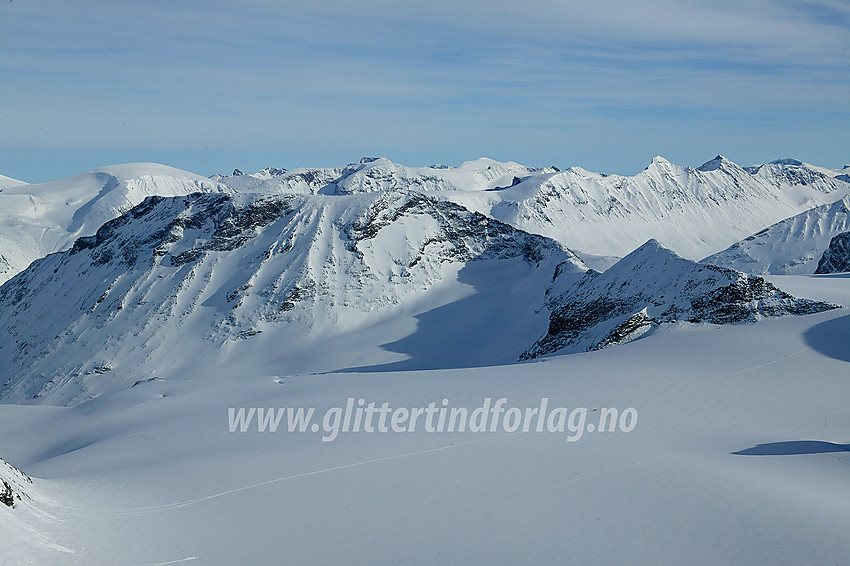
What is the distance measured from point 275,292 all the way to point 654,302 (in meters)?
47.9

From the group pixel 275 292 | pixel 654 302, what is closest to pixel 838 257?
pixel 654 302

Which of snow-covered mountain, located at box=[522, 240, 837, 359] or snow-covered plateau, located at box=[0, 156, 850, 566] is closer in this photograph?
snow-covered plateau, located at box=[0, 156, 850, 566]

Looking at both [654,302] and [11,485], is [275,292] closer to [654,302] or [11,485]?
[654,302]

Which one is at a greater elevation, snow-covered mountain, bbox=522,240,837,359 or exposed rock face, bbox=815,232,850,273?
snow-covered mountain, bbox=522,240,837,359

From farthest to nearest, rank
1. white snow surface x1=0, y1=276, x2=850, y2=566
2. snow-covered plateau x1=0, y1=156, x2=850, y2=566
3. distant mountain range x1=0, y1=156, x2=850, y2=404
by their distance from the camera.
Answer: distant mountain range x1=0, y1=156, x2=850, y2=404, snow-covered plateau x1=0, y1=156, x2=850, y2=566, white snow surface x1=0, y1=276, x2=850, y2=566

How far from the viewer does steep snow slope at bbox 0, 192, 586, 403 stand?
220 ft

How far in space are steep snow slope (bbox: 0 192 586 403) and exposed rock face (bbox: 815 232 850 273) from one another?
158 feet

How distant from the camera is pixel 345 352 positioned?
64.9 metres

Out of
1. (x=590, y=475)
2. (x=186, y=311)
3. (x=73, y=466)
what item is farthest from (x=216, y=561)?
(x=186, y=311)

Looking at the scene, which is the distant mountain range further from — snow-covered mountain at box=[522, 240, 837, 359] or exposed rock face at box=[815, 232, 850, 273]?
exposed rock face at box=[815, 232, 850, 273]

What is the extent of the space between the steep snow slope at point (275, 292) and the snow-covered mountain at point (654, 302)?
9.27 meters

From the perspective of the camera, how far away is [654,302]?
41.1m

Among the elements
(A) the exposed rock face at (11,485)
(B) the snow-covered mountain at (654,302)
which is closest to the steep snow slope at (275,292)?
(B) the snow-covered mountain at (654,302)

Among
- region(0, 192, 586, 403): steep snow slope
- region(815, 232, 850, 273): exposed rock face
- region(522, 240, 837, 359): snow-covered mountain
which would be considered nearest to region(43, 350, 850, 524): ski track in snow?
region(522, 240, 837, 359): snow-covered mountain
